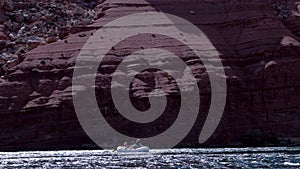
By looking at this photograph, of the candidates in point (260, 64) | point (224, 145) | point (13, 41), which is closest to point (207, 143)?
point (224, 145)

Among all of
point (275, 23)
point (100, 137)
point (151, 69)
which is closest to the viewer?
point (100, 137)

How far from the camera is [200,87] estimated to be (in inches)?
4486

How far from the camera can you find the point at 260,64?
4776 inches

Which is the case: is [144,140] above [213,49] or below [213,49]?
below

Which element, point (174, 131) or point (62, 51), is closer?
point (174, 131)

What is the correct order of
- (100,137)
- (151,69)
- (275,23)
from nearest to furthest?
(100,137) < (151,69) < (275,23)

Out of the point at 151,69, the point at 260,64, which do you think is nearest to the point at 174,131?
the point at 151,69

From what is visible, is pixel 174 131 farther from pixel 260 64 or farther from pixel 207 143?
pixel 260 64

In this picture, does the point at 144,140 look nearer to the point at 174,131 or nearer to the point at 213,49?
the point at 174,131

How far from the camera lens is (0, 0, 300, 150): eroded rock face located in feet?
361

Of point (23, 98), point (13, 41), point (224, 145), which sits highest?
point (13, 41)

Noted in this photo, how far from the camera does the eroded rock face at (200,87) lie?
110000 mm

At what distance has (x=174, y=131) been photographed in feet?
359

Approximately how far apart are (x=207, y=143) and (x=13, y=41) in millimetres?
39086
